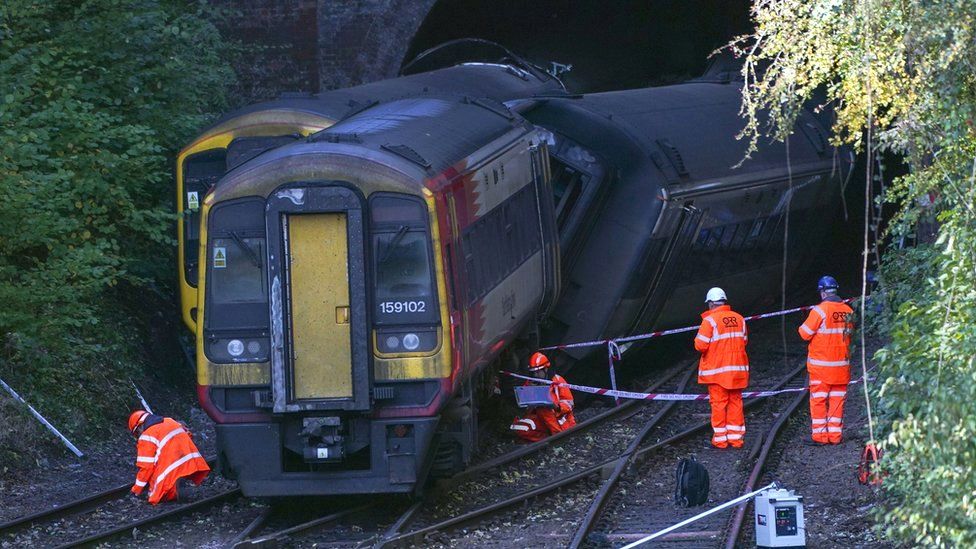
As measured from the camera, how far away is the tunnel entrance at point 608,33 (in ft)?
87.4

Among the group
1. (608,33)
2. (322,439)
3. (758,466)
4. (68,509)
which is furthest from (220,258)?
(608,33)

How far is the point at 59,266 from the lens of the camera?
13383mm

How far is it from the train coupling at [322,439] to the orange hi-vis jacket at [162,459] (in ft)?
6.37

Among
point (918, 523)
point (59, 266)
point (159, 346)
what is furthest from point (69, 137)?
point (918, 523)

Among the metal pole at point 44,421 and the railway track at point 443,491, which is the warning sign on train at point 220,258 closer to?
the railway track at point 443,491

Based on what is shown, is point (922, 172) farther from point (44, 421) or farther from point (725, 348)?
point (44, 421)

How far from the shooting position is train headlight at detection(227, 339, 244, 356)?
33.3 feet

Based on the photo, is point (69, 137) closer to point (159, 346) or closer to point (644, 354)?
point (159, 346)

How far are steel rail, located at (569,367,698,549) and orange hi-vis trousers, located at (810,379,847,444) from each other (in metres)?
1.70

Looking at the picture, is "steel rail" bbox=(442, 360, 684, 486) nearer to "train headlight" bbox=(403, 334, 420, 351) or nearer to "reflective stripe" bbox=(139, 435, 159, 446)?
"train headlight" bbox=(403, 334, 420, 351)

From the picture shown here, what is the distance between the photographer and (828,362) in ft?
41.3

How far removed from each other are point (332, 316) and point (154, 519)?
2.30 m

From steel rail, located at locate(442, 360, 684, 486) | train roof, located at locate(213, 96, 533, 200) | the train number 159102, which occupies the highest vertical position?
train roof, located at locate(213, 96, 533, 200)

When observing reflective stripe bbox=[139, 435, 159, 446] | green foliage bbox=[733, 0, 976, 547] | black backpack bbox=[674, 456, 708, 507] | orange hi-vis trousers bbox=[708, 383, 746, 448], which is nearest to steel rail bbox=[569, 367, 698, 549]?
black backpack bbox=[674, 456, 708, 507]
